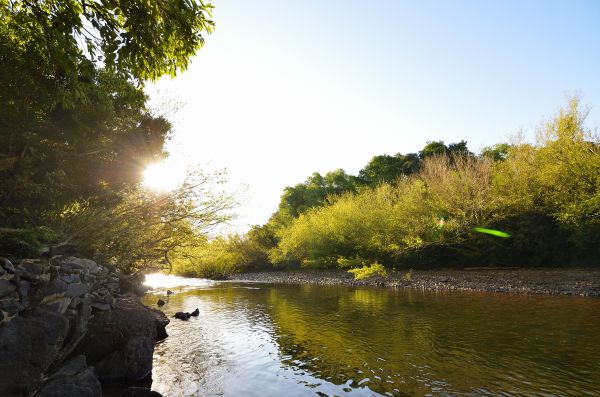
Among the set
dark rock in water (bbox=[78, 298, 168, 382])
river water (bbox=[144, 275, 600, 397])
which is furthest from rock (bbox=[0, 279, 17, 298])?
river water (bbox=[144, 275, 600, 397])

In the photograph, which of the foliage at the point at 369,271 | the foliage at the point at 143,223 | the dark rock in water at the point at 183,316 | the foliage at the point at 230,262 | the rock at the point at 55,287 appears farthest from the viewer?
the foliage at the point at 230,262

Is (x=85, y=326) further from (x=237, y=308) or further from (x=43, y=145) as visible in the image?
(x=237, y=308)

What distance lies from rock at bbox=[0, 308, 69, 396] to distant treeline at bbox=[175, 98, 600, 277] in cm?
2098

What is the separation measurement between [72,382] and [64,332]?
1.30 meters

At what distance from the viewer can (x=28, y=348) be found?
27.5 ft

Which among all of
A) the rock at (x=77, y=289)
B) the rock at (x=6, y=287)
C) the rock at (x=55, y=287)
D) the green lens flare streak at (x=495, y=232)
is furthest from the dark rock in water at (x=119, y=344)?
the green lens flare streak at (x=495, y=232)

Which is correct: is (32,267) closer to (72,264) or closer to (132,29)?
(72,264)

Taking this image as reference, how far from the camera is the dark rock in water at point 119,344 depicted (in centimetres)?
1158

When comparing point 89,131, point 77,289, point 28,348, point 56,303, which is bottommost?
point 28,348

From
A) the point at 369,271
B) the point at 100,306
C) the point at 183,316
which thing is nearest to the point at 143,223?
the point at 183,316

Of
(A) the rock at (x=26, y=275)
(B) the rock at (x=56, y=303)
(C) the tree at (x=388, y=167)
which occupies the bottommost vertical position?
(B) the rock at (x=56, y=303)

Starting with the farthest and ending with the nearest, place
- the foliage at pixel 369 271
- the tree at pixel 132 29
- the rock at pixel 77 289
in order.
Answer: the foliage at pixel 369 271 → the rock at pixel 77 289 → the tree at pixel 132 29

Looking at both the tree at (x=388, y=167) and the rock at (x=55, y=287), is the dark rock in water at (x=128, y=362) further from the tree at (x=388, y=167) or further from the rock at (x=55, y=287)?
the tree at (x=388, y=167)

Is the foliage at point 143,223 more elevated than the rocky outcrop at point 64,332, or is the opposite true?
the foliage at point 143,223
